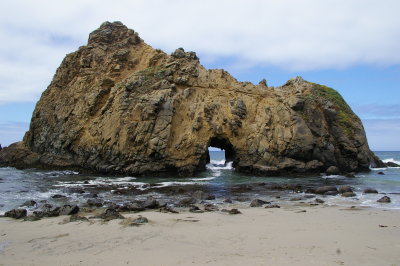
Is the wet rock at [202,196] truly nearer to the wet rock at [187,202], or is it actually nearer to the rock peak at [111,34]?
the wet rock at [187,202]

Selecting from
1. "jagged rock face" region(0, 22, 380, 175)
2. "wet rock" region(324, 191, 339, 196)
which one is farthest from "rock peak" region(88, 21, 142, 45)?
"wet rock" region(324, 191, 339, 196)

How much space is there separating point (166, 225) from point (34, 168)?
35.8 meters

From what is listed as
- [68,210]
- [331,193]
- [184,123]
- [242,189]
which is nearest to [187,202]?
[68,210]

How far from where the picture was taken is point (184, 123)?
37.8 m

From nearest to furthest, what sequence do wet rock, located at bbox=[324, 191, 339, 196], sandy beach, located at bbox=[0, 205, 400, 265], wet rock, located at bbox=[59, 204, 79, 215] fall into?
sandy beach, located at bbox=[0, 205, 400, 265], wet rock, located at bbox=[59, 204, 79, 215], wet rock, located at bbox=[324, 191, 339, 196]

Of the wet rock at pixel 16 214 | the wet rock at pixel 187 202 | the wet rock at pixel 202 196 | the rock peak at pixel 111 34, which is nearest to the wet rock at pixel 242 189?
the wet rock at pixel 202 196

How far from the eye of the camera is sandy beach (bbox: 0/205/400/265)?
8.95m

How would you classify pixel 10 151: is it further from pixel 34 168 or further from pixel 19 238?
pixel 19 238

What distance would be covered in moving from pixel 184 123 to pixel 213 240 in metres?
27.4

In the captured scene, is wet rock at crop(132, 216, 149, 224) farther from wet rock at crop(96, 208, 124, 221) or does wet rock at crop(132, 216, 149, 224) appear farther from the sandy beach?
wet rock at crop(96, 208, 124, 221)

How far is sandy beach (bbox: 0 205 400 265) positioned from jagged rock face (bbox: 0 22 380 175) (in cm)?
2129

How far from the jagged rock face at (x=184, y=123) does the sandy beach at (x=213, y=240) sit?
2129 centimetres

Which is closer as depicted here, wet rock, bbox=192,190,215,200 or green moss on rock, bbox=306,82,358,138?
wet rock, bbox=192,190,215,200

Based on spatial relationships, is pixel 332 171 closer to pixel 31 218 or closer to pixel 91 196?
pixel 91 196
